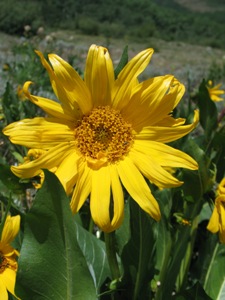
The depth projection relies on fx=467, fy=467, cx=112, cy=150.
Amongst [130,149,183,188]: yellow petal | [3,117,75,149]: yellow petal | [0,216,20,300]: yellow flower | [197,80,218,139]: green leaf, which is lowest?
[0,216,20,300]: yellow flower

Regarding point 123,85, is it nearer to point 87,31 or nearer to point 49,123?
point 49,123

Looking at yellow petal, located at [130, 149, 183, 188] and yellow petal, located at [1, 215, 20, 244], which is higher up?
yellow petal, located at [130, 149, 183, 188]

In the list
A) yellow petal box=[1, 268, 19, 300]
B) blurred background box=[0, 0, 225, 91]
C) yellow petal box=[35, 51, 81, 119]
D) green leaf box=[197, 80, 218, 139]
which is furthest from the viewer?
blurred background box=[0, 0, 225, 91]

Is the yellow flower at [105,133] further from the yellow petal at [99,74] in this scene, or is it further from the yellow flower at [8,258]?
the yellow flower at [8,258]

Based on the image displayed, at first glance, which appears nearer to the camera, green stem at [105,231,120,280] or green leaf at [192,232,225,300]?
green stem at [105,231,120,280]

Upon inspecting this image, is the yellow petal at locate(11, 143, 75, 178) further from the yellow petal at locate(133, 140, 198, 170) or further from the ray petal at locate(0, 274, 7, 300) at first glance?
the ray petal at locate(0, 274, 7, 300)

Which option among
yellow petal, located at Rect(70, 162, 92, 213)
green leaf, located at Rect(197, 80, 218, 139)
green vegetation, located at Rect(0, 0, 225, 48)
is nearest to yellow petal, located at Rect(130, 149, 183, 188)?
yellow petal, located at Rect(70, 162, 92, 213)

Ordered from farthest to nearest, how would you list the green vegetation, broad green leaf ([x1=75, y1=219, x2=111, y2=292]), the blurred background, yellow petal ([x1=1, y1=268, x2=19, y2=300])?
the green vegetation
the blurred background
broad green leaf ([x1=75, y1=219, x2=111, y2=292])
yellow petal ([x1=1, y1=268, x2=19, y2=300])

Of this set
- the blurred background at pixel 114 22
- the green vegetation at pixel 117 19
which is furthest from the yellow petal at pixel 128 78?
the green vegetation at pixel 117 19
